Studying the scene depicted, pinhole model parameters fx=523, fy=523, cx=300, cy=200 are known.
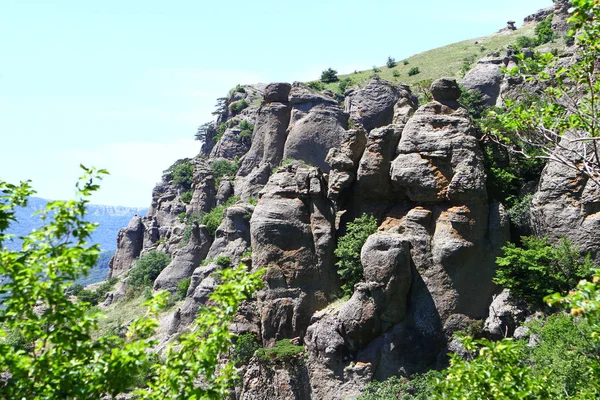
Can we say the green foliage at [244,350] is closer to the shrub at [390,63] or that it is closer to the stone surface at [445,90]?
the stone surface at [445,90]

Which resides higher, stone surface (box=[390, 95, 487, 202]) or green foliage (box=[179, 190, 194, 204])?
green foliage (box=[179, 190, 194, 204])

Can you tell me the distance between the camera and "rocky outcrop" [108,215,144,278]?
77.1 metres

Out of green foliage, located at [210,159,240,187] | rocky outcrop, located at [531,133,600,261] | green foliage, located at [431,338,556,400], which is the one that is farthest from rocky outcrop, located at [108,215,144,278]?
green foliage, located at [431,338,556,400]

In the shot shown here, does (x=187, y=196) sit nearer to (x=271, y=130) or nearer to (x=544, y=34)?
(x=271, y=130)

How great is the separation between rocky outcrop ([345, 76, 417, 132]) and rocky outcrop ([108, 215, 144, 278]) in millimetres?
38954

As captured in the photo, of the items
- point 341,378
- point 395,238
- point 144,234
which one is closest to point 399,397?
point 341,378

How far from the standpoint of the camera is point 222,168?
67688mm

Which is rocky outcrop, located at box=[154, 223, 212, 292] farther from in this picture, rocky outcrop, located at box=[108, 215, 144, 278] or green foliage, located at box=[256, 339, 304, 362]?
rocky outcrop, located at box=[108, 215, 144, 278]

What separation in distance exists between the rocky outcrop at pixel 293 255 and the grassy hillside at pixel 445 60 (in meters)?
47.9

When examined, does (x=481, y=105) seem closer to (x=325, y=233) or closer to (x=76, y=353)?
(x=325, y=233)

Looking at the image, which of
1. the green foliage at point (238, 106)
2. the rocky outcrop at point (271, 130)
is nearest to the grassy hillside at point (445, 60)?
the green foliage at point (238, 106)

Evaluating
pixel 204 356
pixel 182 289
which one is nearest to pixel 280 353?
pixel 204 356

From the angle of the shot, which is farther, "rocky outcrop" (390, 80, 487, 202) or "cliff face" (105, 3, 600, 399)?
"rocky outcrop" (390, 80, 487, 202)

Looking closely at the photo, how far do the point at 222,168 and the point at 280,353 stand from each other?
4158 cm
